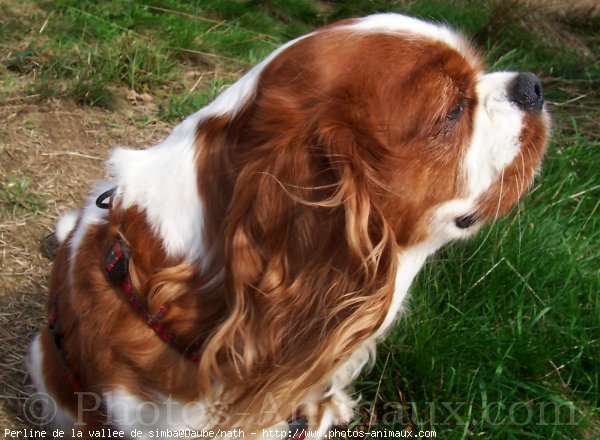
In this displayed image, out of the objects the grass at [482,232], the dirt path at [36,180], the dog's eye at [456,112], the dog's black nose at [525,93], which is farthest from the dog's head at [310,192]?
the dirt path at [36,180]

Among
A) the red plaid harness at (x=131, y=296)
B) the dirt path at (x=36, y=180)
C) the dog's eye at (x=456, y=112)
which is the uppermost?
the dog's eye at (x=456, y=112)

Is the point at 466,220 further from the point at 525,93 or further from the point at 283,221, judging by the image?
the point at 283,221

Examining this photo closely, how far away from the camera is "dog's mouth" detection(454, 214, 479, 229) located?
205 centimetres

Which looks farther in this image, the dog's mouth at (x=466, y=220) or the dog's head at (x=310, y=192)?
the dog's mouth at (x=466, y=220)

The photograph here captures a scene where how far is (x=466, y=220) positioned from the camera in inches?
81.9

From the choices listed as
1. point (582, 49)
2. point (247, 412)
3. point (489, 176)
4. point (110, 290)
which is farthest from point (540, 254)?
point (582, 49)

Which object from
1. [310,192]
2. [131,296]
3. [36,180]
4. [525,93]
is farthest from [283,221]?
[36,180]

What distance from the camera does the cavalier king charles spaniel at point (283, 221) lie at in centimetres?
182

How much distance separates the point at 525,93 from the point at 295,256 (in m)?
0.87

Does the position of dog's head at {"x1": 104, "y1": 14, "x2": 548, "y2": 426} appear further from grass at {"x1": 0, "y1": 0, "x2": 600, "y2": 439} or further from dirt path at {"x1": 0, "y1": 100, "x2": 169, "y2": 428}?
dirt path at {"x1": 0, "y1": 100, "x2": 169, "y2": 428}

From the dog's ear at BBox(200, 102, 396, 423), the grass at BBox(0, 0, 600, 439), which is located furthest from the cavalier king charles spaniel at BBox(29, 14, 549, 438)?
the grass at BBox(0, 0, 600, 439)

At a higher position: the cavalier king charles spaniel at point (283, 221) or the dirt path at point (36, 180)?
the cavalier king charles spaniel at point (283, 221)

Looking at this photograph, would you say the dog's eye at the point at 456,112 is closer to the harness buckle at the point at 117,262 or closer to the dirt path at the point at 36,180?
the harness buckle at the point at 117,262

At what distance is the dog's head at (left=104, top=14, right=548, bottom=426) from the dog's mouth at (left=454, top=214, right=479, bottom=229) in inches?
2.2
